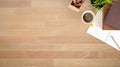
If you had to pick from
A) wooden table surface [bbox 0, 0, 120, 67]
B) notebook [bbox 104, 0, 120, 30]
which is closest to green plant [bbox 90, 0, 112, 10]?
notebook [bbox 104, 0, 120, 30]

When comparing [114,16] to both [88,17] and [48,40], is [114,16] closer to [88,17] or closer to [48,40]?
[88,17]

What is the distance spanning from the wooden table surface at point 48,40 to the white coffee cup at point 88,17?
0.17 feet

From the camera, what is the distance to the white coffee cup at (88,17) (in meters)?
1.72

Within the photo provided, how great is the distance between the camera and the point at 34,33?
181 cm

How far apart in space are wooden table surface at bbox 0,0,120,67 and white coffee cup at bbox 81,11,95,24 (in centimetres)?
5

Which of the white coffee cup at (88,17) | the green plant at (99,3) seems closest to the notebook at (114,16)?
the green plant at (99,3)

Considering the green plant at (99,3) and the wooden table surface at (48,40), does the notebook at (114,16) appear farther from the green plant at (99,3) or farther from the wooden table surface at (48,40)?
the wooden table surface at (48,40)

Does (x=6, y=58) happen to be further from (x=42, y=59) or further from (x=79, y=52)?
(x=79, y=52)

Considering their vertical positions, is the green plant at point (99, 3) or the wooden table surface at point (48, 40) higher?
the green plant at point (99, 3)

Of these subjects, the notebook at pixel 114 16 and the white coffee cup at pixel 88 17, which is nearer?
the notebook at pixel 114 16

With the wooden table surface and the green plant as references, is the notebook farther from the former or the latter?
the wooden table surface

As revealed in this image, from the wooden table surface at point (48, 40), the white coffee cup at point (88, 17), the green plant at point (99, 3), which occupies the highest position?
the green plant at point (99, 3)

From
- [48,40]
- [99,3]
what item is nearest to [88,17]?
[99,3]

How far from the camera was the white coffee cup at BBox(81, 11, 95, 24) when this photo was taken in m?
1.72
